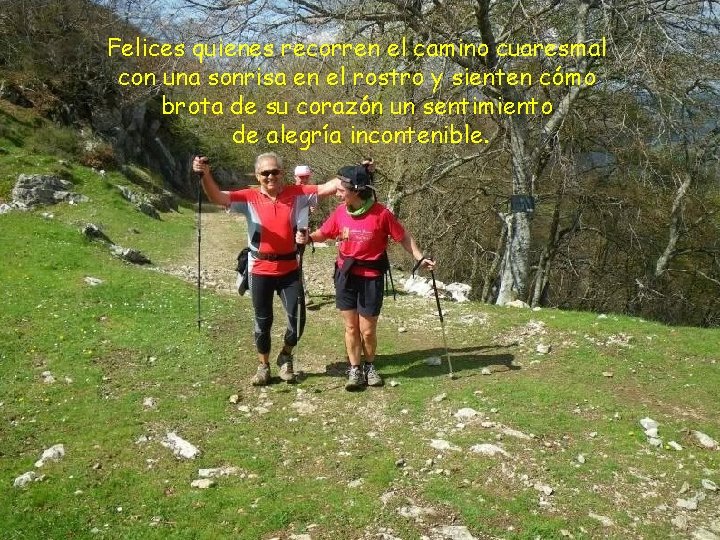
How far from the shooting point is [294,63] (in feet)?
46.2

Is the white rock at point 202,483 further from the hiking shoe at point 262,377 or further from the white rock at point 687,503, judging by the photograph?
the white rock at point 687,503

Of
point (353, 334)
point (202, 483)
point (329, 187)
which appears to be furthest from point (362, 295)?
point (202, 483)

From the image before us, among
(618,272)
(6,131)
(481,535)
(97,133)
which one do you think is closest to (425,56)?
(481,535)

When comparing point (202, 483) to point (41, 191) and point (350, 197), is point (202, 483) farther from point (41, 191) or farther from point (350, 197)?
point (41, 191)

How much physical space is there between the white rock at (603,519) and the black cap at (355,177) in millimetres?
4034

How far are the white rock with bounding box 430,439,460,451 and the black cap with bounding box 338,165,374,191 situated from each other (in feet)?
9.63

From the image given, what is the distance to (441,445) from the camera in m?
5.91

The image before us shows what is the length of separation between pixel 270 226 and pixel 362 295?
1.41 metres

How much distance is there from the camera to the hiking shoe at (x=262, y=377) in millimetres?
7559

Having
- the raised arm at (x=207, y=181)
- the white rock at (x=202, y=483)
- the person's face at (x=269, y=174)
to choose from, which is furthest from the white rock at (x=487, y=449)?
the raised arm at (x=207, y=181)

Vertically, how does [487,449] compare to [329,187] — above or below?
below

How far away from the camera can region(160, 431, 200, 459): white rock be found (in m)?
5.74

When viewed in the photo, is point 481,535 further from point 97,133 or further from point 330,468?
point 97,133

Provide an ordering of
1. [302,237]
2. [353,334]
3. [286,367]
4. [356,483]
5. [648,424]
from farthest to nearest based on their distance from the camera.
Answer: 1. [286,367]
2. [353,334]
3. [302,237]
4. [648,424]
5. [356,483]
